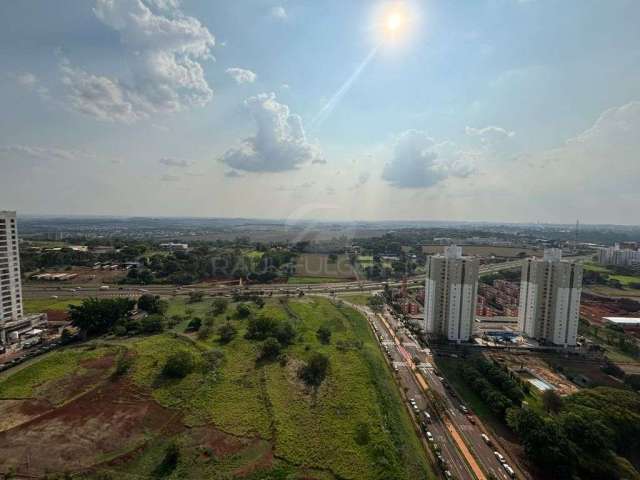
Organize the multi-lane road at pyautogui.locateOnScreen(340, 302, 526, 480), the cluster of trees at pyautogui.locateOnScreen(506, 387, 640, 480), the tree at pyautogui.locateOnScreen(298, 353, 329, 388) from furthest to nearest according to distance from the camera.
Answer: the tree at pyautogui.locateOnScreen(298, 353, 329, 388), the multi-lane road at pyautogui.locateOnScreen(340, 302, 526, 480), the cluster of trees at pyautogui.locateOnScreen(506, 387, 640, 480)

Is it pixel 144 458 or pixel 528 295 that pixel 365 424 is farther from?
pixel 528 295

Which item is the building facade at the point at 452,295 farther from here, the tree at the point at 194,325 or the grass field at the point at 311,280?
the grass field at the point at 311,280

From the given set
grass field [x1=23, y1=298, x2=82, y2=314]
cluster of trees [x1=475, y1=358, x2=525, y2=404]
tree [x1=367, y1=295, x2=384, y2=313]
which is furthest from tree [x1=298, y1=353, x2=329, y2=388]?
grass field [x1=23, y1=298, x2=82, y2=314]

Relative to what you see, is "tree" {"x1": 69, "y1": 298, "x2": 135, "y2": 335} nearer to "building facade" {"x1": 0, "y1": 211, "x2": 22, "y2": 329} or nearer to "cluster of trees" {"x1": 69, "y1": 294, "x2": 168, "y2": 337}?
"cluster of trees" {"x1": 69, "y1": 294, "x2": 168, "y2": 337}

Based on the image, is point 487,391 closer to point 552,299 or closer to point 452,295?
point 452,295

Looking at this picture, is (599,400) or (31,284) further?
(31,284)

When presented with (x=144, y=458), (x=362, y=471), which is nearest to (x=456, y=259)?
(x=362, y=471)

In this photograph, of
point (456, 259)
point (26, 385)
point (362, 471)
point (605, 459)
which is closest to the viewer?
point (362, 471)
